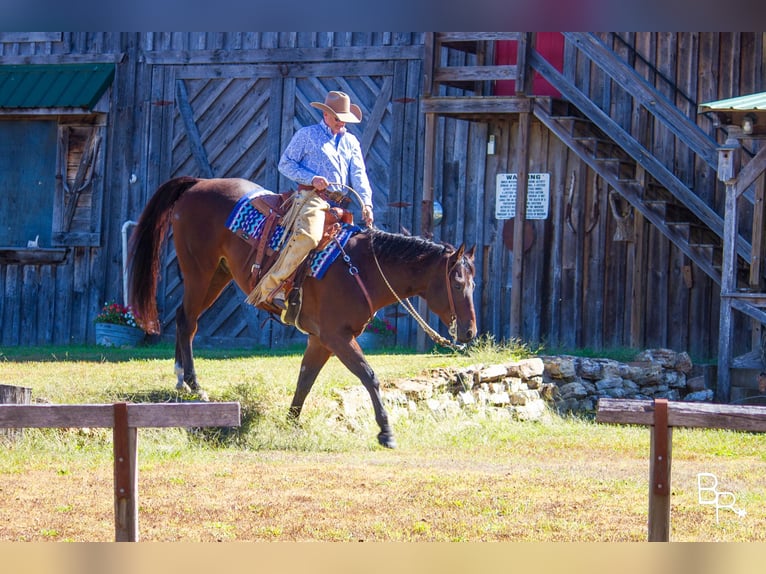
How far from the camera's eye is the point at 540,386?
12.8 metres

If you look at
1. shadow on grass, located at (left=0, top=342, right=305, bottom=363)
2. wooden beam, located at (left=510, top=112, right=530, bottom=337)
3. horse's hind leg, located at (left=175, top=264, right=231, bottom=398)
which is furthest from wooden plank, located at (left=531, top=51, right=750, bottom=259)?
horse's hind leg, located at (left=175, top=264, right=231, bottom=398)

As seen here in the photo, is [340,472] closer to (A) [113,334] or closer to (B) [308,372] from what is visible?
(B) [308,372]

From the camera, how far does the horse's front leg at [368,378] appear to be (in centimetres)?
926

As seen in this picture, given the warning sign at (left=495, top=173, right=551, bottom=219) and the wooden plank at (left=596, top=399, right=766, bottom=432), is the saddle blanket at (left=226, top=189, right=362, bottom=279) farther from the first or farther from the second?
the warning sign at (left=495, top=173, right=551, bottom=219)

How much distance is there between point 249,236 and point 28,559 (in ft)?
14.8

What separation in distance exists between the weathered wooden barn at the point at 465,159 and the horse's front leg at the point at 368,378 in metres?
5.24

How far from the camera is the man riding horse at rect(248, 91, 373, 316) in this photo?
9477 mm

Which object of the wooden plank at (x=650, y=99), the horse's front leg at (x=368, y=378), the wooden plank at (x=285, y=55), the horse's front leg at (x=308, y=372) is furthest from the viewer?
the wooden plank at (x=285, y=55)

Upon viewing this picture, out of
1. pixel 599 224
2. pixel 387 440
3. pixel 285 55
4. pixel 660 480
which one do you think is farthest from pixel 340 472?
pixel 285 55

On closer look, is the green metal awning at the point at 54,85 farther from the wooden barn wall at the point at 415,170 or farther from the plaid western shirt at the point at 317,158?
the plaid western shirt at the point at 317,158

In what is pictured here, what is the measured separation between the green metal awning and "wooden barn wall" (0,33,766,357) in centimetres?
20

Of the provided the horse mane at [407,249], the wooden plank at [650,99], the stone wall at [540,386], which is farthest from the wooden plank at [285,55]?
the horse mane at [407,249]

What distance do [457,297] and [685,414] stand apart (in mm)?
3551

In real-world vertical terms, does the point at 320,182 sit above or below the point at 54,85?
below
